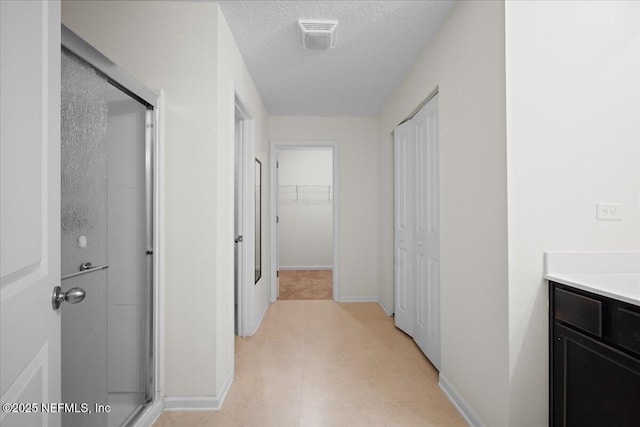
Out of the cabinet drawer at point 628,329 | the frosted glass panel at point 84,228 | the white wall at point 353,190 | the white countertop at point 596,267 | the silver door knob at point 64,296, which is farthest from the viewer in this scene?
the white wall at point 353,190

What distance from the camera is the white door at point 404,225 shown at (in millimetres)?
3092

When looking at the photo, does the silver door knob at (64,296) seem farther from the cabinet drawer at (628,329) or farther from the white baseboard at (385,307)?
the white baseboard at (385,307)

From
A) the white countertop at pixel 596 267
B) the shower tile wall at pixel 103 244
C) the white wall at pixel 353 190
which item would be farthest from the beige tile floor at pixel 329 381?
the white countertop at pixel 596 267

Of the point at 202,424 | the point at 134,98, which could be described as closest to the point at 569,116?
the point at 134,98

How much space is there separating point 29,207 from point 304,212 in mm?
6113

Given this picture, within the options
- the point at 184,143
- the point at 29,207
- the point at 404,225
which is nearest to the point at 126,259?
the point at 184,143

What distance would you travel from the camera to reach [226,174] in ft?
7.22

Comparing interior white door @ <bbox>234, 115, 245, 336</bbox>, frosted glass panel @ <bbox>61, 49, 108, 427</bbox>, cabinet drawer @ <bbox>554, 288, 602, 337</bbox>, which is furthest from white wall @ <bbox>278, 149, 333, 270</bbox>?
cabinet drawer @ <bbox>554, 288, 602, 337</bbox>

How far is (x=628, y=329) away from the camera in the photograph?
1165 mm

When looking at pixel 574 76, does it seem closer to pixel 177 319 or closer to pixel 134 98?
pixel 134 98

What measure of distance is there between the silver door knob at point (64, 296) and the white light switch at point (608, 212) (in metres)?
2.10

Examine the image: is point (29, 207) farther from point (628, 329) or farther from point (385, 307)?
point (385, 307)

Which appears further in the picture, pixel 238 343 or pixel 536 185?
pixel 238 343

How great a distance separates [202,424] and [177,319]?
598 millimetres
